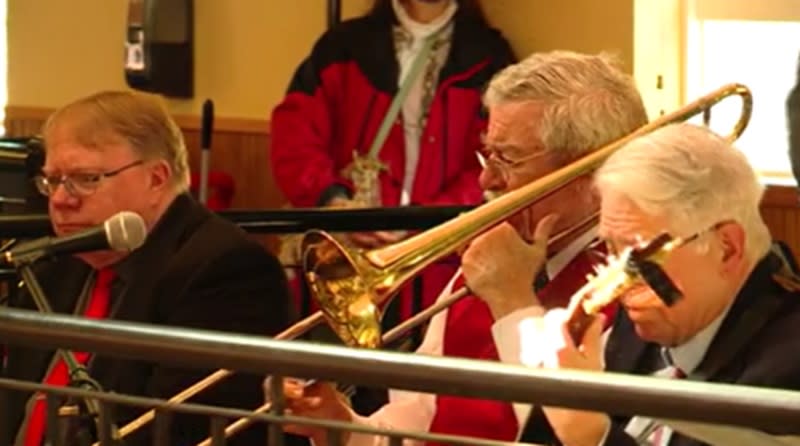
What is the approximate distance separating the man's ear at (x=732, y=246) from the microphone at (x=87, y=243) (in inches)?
27.2

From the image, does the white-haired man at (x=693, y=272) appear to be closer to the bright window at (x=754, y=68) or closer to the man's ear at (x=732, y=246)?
the man's ear at (x=732, y=246)

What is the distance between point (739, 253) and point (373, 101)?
2.42 metres

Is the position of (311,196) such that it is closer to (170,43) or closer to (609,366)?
(170,43)

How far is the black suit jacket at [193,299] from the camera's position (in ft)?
7.98

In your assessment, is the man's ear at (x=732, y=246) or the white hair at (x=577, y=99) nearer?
the man's ear at (x=732, y=246)

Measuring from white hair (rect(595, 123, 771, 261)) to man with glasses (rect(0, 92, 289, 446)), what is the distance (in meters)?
0.68

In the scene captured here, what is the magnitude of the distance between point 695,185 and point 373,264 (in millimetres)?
426

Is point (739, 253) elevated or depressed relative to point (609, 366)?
elevated

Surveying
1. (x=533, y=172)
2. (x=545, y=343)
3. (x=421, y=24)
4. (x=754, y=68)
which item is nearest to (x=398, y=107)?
(x=421, y=24)

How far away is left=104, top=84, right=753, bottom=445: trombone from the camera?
7.11ft

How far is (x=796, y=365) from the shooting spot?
74.0 inches

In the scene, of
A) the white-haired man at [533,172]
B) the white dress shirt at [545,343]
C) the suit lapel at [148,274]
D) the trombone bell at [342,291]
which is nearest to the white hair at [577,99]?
the white-haired man at [533,172]

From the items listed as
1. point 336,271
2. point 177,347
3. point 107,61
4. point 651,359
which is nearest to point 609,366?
point 651,359

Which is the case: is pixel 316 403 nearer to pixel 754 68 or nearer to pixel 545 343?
pixel 545 343
